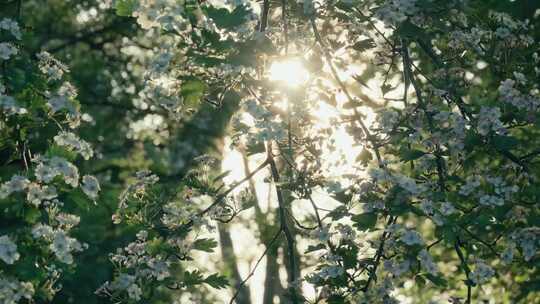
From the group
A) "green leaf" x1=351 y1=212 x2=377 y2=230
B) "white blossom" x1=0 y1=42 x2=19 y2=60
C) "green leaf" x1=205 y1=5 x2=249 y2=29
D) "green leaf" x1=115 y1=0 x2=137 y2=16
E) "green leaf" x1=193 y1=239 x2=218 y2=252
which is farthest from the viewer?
"green leaf" x1=193 y1=239 x2=218 y2=252

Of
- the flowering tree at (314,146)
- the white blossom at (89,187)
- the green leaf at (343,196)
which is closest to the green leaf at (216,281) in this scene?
the flowering tree at (314,146)

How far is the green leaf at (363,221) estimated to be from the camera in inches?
163

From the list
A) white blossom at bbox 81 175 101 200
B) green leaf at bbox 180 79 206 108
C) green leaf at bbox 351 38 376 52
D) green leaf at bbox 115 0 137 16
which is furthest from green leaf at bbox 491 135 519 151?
white blossom at bbox 81 175 101 200

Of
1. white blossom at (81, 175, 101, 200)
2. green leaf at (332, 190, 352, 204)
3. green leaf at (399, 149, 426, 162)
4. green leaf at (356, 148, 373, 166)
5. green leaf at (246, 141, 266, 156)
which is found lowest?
green leaf at (332, 190, 352, 204)

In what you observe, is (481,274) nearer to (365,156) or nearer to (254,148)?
(365,156)

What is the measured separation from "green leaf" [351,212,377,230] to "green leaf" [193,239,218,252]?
1181 mm

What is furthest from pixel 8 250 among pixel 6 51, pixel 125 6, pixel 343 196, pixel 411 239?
pixel 411 239

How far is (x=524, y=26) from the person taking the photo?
5.12m

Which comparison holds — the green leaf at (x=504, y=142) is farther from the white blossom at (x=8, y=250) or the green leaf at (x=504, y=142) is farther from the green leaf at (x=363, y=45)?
the white blossom at (x=8, y=250)

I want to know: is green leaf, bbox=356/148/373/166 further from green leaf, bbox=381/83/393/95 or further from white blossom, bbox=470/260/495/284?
white blossom, bbox=470/260/495/284

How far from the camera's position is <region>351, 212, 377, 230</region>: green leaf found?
414cm

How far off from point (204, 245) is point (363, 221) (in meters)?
Result: 1.25

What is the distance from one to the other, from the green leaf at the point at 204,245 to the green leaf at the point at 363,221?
1.18 m

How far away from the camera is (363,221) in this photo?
4148mm
